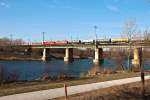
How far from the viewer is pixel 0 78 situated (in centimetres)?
2436

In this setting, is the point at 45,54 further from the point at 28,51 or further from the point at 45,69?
the point at 45,69

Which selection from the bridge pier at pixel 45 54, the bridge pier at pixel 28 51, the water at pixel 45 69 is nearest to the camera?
the water at pixel 45 69

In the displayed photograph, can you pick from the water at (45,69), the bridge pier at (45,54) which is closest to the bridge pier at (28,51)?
the bridge pier at (45,54)

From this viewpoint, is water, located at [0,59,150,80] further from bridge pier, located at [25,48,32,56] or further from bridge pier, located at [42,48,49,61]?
bridge pier, located at [25,48,32,56]

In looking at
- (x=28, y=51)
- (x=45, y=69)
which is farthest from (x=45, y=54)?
(x=45, y=69)

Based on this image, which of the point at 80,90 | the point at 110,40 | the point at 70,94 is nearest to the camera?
the point at 70,94

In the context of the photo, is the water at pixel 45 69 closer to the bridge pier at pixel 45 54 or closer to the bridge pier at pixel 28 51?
the bridge pier at pixel 45 54

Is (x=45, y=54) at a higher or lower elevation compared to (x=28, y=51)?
lower

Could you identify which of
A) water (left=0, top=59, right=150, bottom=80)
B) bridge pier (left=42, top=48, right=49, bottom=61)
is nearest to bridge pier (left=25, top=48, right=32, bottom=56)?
bridge pier (left=42, top=48, right=49, bottom=61)

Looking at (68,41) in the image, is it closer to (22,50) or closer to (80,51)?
(22,50)

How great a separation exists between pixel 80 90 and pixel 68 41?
324 ft

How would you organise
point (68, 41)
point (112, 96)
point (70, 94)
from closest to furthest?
point (112, 96), point (70, 94), point (68, 41)

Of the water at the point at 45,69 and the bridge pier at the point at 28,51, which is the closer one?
the water at the point at 45,69

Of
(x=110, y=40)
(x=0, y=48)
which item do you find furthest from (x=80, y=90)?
(x=0, y=48)
